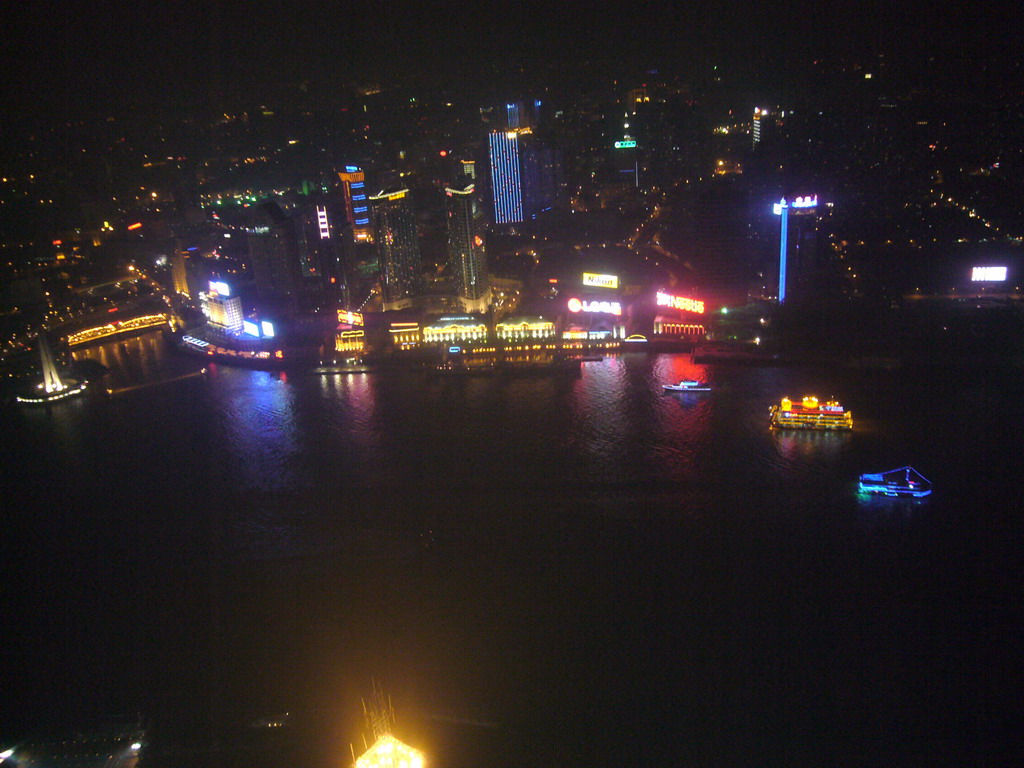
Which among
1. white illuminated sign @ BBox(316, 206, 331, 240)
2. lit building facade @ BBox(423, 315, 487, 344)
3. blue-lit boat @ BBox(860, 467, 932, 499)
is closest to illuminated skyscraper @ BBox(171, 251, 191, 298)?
white illuminated sign @ BBox(316, 206, 331, 240)

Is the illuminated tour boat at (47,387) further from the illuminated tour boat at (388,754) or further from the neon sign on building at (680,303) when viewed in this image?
the neon sign on building at (680,303)

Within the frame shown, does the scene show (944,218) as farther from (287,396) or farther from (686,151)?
(287,396)

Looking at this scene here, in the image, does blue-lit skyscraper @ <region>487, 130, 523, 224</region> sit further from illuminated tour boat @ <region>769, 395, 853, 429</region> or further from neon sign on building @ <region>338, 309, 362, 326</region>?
illuminated tour boat @ <region>769, 395, 853, 429</region>

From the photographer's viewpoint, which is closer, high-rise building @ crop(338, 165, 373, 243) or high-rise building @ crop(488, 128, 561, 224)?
high-rise building @ crop(338, 165, 373, 243)

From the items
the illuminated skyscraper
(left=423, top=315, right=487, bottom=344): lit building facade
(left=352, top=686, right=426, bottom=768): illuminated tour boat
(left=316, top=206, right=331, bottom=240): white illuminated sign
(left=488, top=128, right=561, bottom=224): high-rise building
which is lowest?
(left=352, top=686, right=426, bottom=768): illuminated tour boat

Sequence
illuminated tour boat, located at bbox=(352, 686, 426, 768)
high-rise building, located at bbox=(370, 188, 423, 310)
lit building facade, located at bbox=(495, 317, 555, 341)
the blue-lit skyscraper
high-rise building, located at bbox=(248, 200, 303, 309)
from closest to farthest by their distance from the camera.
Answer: illuminated tour boat, located at bbox=(352, 686, 426, 768)
lit building facade, located at bbox=(495, 317, 555, 341)
high-rise building, located at bbox=(370, 188, 423, 310)
high-rise building, located at bbox=(248, 200, 303, 309)
the blue-lit skyscraper

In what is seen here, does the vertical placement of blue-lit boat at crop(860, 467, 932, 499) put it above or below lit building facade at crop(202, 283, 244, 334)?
below

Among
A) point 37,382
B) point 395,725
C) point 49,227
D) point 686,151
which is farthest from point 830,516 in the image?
point 686,151
